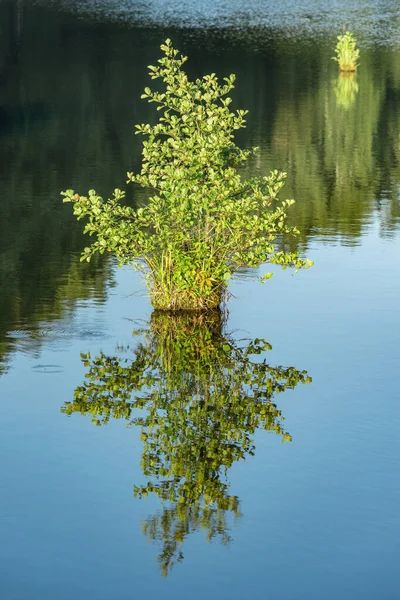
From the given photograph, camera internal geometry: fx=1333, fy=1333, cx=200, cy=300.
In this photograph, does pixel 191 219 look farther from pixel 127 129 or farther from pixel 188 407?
pixel 127 129

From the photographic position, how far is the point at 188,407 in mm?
12883

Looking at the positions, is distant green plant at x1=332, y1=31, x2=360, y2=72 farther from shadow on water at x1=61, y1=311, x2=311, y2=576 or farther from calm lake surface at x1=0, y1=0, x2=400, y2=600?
shadow on water at x1=61, y1=311, x2=311, y2=576

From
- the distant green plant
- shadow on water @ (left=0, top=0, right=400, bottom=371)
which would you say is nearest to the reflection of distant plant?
shadow on water @ (left=0, top=0, right=400, bottom=371)

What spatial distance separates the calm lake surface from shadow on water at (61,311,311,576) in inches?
1.0

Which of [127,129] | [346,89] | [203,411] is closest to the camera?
[203,411]

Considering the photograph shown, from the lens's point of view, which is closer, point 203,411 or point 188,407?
point 203,411

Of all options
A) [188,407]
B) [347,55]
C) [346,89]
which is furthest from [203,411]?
[347,55]

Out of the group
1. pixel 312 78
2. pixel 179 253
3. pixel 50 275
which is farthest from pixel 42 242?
pixel 312 78

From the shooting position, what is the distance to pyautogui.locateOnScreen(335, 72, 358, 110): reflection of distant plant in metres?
39.2

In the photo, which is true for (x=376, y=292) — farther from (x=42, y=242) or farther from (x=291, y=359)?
(x=42, y=242)

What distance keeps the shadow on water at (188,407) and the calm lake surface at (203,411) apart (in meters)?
0.03

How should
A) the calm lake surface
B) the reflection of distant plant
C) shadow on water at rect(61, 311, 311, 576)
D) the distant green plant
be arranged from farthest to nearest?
the distant green plant, the reflection of distant plant, shadow on water at rect(61, 311, 311, 576), the calm lake surface

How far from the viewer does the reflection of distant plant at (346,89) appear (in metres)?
39.2

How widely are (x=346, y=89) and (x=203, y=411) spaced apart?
1217 inches
